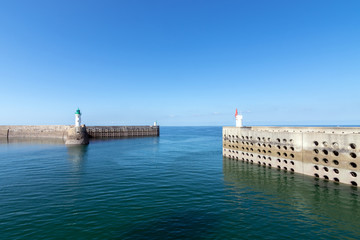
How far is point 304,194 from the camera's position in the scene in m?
14.8

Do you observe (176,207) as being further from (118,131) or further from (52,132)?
(52,132)

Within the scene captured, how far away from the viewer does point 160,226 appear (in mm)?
10180

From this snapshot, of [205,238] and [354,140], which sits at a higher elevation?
[354,140]

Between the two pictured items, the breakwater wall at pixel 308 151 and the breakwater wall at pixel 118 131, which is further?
the breakwater wall at pixel 118 131

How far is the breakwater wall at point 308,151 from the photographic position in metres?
16.0

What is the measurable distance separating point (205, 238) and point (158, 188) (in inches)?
330

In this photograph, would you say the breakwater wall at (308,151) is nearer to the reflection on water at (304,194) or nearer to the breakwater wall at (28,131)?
the reflection on water at (304,194)

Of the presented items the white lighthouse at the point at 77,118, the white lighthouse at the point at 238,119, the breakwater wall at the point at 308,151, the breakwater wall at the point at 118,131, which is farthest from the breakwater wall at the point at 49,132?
the breakwater wall at the point at 308,151

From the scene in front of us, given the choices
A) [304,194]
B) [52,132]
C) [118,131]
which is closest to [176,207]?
[304,194]

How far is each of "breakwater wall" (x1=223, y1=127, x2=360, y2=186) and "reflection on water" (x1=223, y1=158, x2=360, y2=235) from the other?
110cm

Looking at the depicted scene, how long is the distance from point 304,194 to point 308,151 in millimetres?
6140

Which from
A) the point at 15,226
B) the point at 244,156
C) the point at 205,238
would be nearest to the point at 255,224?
the point at 205,238

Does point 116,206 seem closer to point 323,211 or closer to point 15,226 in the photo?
point 15,226

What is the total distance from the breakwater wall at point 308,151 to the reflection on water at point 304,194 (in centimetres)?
110
